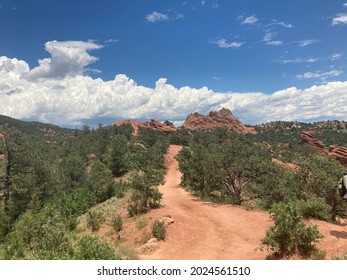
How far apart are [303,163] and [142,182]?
13.9m

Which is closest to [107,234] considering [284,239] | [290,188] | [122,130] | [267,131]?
[284,239]

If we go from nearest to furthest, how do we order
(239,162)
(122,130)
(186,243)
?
(186,243) → (239,162) → (122,130)

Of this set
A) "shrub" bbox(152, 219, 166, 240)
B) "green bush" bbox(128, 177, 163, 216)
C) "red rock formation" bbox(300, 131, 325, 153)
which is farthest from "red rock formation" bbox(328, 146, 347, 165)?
"shrub" bbox(152, 219, 166, 240)

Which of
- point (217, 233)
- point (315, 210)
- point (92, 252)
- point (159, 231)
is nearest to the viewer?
point (92, 252)

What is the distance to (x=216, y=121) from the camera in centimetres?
17750

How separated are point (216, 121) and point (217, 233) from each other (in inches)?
6262

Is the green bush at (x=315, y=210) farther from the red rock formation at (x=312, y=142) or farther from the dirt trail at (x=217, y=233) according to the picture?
the red rock formation at (x=312, y=142)

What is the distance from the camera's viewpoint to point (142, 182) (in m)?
26.6

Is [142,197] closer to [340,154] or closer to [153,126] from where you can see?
[340,154]

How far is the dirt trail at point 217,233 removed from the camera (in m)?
16.0

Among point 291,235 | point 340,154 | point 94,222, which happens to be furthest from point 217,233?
point 340,154

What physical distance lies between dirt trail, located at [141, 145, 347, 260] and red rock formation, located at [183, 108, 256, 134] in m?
141

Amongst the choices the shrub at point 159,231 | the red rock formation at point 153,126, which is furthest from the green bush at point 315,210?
the red rock formation at point 153,126

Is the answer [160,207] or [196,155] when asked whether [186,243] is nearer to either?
[160,207]
